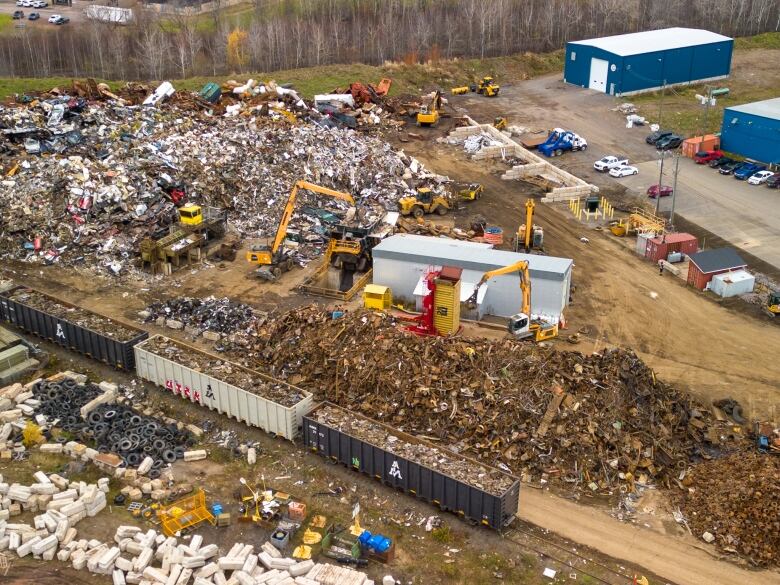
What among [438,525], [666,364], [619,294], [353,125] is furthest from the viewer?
[353,125]

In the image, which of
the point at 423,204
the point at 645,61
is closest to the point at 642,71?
the point at 645,61

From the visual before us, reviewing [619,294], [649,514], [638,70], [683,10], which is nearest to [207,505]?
[649,514]

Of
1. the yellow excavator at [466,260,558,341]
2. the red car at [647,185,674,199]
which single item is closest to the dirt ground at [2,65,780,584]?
the yellow excavator at [466,260,558,341]

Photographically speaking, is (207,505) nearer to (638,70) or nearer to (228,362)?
(228,362)

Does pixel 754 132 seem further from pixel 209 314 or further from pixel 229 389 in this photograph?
pixel 229 389

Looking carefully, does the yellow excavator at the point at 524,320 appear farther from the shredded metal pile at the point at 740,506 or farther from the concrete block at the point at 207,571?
the concrete block at the point at 207,571

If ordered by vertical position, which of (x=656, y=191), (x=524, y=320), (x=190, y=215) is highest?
(x=190, y=215)
